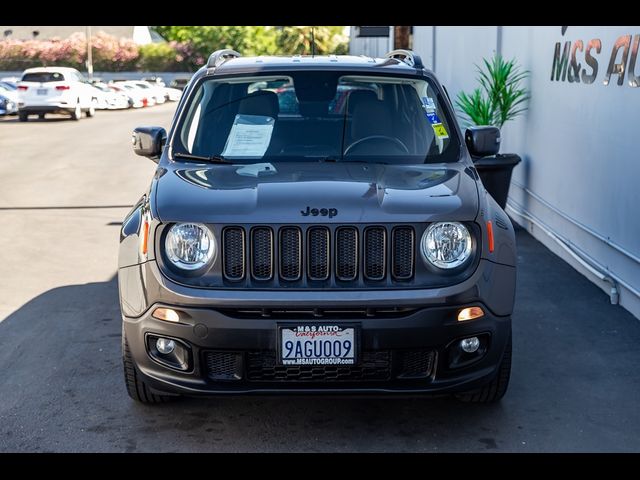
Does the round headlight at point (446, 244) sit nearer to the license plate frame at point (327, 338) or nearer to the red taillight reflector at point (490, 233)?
the red taillight reflector at point (490, 233)

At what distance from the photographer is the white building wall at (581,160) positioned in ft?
25.8

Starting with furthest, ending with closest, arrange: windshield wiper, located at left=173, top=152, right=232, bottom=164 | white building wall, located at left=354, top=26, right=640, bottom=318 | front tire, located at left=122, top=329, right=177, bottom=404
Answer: white building wall, located at left=354, top=26, right=640, bottom=318, windshield wiper, located at left=173, top=152, right=232, bottom=164, front tire, located at left=122, top=329, right=177, bottom=404

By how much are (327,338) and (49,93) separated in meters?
32.2

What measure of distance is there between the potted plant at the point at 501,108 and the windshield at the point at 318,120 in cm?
493

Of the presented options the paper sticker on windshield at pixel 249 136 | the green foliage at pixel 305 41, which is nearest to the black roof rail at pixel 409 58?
the paper sticker on windshield at pixel 249 136

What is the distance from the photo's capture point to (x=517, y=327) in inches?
282

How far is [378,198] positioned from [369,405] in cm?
126

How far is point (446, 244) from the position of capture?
4812 millimetres

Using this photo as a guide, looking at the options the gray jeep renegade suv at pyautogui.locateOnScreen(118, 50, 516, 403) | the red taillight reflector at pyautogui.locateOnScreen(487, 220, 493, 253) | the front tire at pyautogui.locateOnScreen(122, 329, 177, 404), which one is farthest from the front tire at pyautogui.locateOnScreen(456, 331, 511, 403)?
the front tire at pyautogui.locateOnScreen(122, 329, 177, 404)

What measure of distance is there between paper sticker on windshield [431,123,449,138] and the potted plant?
4.95 m

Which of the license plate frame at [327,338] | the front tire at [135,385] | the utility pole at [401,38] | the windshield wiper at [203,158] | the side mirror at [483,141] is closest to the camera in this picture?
the license plate frame at [327,338]

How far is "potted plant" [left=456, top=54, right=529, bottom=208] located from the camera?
439 inches

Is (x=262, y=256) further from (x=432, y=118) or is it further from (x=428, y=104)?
(x=428, y=104)

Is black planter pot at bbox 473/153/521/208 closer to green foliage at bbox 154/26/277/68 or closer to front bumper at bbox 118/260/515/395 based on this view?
front bumper at bbox 118/260/515/395
